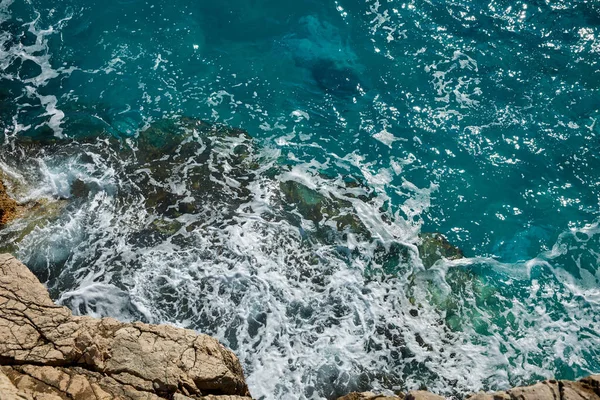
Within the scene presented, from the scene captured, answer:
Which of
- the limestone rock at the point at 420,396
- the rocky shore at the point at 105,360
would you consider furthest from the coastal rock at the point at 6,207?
the limestone rock at the point at 420,396

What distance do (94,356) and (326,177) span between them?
20.8 ft

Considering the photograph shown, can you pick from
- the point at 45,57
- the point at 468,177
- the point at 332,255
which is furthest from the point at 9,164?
the point at 468,177

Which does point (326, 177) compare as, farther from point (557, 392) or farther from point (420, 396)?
point (557, 392)

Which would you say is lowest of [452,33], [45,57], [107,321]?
[107,321]

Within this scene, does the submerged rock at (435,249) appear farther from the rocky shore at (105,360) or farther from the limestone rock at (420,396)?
the rocky shore at (105,360)

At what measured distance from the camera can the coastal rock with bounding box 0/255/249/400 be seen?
5.73 metres

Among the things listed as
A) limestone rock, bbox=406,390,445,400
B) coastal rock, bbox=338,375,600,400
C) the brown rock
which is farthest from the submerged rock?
coastal rock, bbox=338,375,600,400

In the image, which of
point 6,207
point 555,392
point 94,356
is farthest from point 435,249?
point 6,207

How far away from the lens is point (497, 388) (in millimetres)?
8148

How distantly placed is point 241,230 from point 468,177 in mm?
5336

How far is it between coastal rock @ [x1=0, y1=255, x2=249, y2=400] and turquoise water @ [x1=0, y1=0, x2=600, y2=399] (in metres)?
1.62

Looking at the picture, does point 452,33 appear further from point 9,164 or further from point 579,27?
point 9,164

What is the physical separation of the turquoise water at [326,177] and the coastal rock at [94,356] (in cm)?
162

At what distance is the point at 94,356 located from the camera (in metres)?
6.06
